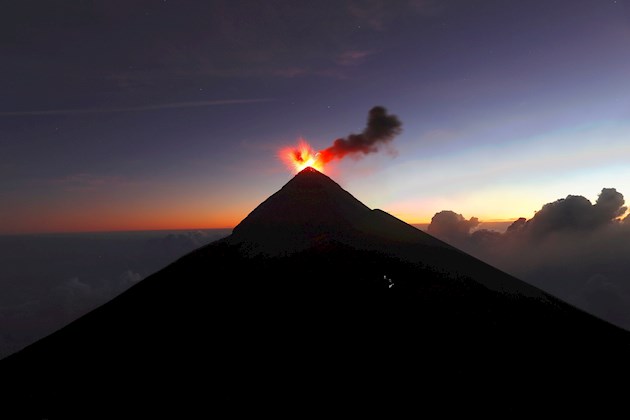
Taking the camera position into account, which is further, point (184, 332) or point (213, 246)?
point (213, 246)

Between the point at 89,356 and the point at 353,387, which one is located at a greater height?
the point at 353,387

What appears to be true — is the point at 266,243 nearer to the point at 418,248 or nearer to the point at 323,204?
the point at 323,204

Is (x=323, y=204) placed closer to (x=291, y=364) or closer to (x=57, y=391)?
(x=291, y=364)

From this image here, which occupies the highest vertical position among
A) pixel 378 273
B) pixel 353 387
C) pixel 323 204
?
pixel 323 204

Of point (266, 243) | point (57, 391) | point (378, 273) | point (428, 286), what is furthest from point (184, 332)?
point (428, 286)

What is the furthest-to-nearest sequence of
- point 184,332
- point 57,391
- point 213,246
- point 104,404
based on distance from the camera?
point 213,246 < point 184,332 < point 57,391 < point 104,404

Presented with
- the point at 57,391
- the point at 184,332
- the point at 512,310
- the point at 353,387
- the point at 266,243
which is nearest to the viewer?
the point at 353,387
